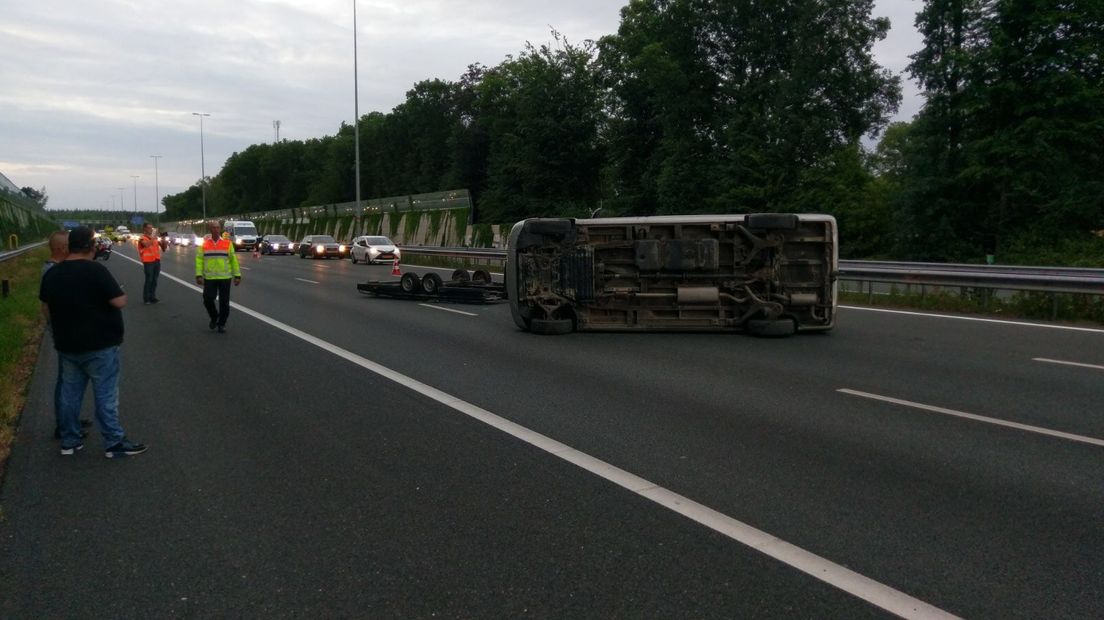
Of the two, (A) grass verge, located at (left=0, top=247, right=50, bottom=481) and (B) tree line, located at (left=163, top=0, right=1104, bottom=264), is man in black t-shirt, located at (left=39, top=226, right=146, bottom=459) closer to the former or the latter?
(A) grass verge, located at (left=0, top=247, right=50, bottom=481)

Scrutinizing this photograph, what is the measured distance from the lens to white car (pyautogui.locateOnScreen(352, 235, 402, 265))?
3922 centimetres

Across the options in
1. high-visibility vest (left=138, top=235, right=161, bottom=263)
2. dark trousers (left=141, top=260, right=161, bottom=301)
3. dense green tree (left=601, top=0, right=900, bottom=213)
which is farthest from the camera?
dense green tree (left=601, top=0, right=900, bottom=213)

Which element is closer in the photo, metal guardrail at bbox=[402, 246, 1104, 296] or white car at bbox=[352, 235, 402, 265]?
metal guardrail at bbox=[402, 246, 1104, 296]

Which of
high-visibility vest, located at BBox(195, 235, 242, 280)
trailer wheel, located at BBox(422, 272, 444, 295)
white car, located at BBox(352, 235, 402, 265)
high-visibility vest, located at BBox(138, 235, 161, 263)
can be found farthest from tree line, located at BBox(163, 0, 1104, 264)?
white car, located at BBox(352, 235, 402, 265)

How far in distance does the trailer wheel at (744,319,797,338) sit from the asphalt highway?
2126 mm

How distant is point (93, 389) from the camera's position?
19.7ft

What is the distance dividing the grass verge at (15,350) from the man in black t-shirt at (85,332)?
0.67 meters

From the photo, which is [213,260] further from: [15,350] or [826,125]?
[826,125]

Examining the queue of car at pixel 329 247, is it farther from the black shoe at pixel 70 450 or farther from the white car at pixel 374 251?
the black shoe at pixel 70 450

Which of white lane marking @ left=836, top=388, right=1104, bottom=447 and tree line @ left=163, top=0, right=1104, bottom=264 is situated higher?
tree line @ left=163, top=0, right=1104, bottom=264

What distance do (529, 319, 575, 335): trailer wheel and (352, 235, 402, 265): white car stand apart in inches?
1061

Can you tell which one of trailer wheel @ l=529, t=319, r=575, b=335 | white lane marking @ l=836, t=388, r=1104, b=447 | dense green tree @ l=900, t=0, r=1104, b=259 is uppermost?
dense green tree @ l=900, t=0, r=1104, b=259

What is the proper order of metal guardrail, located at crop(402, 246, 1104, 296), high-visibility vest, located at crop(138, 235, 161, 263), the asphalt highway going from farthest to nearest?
high-visibility vest, located at crop(138, 235, 161, 263) → metal guardrail, located at crop(402, 246, 1104, 296) → the asphalt highway

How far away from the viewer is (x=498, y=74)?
70062mm
